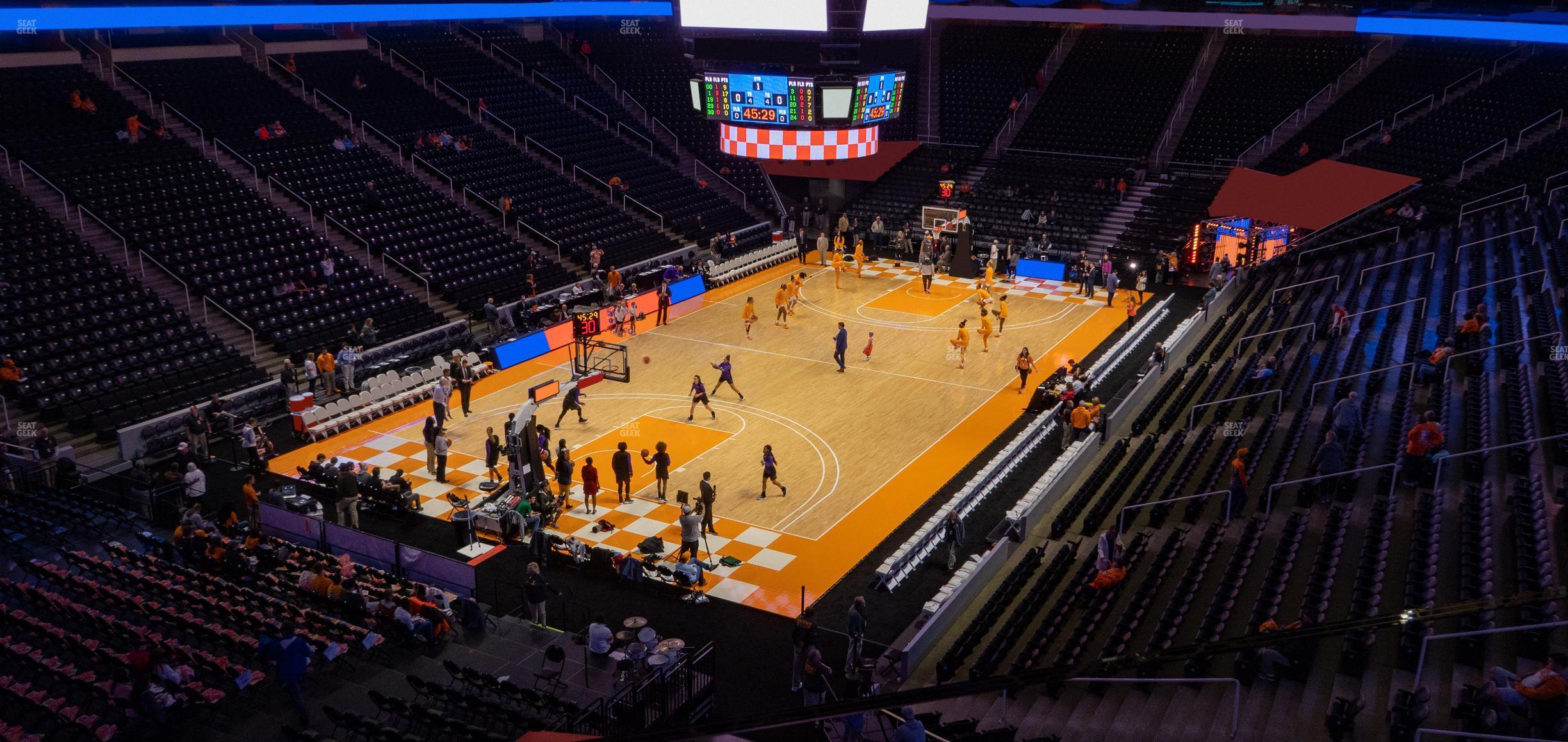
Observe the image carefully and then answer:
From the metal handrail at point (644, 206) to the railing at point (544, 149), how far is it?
2.35m

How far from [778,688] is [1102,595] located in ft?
14.8

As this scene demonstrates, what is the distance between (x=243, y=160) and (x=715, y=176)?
18.2 m

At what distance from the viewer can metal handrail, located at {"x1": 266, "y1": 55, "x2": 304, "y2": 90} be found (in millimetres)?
39875

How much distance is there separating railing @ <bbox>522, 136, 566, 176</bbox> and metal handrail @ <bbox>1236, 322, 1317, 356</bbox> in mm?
24322

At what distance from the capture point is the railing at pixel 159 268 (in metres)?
28.0

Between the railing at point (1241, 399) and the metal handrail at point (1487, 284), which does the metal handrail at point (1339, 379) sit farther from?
the metal handrail at point (1487, 284)

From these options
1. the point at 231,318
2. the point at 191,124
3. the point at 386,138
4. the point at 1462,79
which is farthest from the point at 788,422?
the point at 1462,79

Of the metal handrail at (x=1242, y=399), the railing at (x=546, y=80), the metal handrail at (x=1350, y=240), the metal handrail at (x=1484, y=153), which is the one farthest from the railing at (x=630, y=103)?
the metal handrail at (x=1242, y=399)

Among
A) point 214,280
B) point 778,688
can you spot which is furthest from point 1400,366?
point 214,280

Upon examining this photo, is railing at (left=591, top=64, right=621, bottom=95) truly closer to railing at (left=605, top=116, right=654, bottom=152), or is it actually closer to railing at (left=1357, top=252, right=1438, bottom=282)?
railing at (left=605, top=116, right=654, bottom=152)

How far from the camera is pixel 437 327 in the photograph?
1209 inches

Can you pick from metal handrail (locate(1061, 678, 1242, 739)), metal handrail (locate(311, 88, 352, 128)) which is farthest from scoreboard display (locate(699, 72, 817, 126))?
metal handrail (locate(311, 88, 352, 128))

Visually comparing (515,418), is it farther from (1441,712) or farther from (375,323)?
(1441,712)

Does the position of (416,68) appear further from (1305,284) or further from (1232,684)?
(1232,684)
